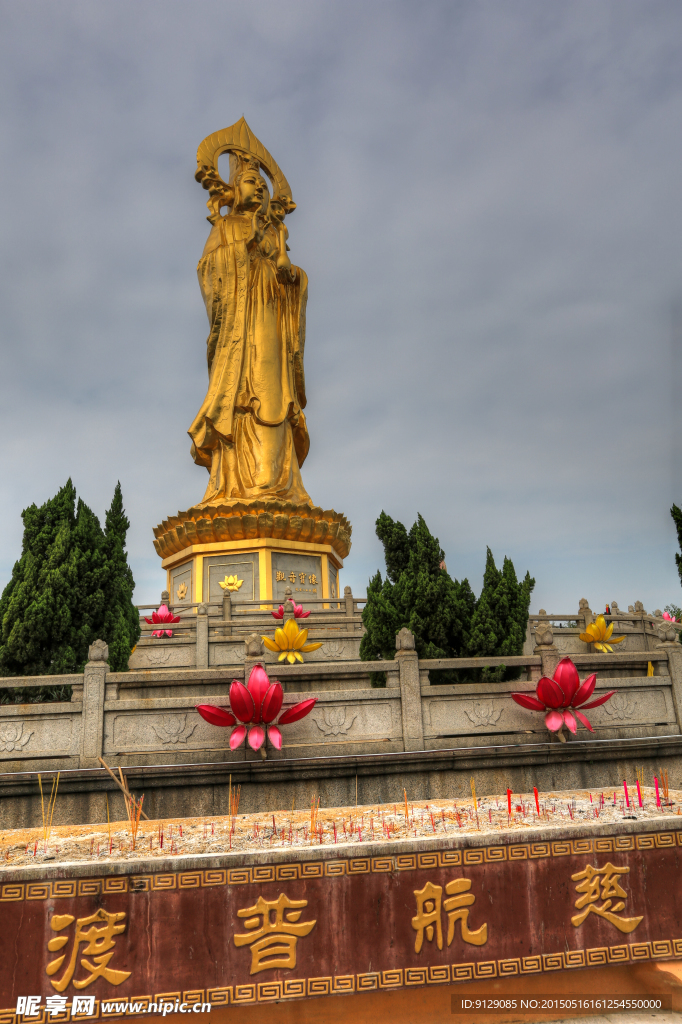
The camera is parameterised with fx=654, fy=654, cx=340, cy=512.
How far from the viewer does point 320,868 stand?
2.99 metres

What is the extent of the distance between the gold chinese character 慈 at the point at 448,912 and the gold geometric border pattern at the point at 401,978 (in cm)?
11

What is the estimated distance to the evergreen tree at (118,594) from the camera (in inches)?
309

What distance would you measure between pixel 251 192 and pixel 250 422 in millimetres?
6541

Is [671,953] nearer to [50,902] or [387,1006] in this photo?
[387,1006]

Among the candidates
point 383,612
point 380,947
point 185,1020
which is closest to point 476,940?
point 380,947

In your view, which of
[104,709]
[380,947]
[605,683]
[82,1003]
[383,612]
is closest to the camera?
[82,1003]

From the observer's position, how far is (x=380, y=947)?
2.96 m

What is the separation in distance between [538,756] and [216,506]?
34.9ft

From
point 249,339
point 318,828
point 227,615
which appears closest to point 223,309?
point 249,339

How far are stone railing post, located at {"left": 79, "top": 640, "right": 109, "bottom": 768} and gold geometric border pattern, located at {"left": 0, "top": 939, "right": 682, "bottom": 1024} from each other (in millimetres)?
2832

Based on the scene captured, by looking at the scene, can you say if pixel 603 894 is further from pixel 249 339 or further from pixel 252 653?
pixel 249 339

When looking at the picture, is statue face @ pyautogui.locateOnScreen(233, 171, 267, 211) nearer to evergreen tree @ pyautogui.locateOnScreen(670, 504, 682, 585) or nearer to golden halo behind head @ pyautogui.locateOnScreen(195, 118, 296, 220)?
golden halo behind head @ pyautogui.locateOnScreen(195, 118, 296, 220)

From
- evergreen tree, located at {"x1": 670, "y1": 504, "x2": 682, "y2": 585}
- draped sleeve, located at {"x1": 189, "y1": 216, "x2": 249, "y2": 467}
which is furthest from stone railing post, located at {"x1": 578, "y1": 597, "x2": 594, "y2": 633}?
draped sleeve, located at {"x1": 189, "y1": 216, "x2": 249, "y2": 467}

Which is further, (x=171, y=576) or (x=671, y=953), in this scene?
(x=171, y=576)
